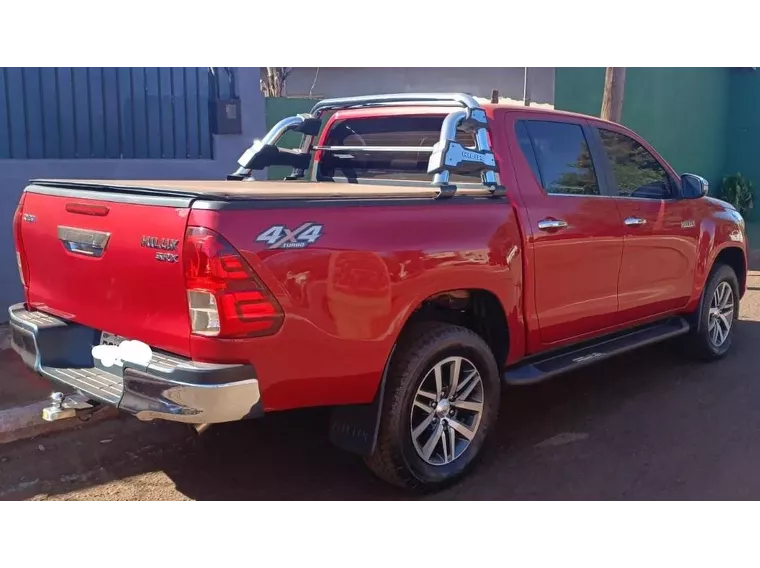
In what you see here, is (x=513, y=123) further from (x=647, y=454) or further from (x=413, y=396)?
(x=647, y=454)

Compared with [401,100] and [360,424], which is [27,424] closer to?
[360,424]

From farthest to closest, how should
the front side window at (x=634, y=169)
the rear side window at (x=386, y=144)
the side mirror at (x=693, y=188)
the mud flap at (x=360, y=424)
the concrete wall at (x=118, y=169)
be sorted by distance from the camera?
the concrete wall at (x=118, y=169) → the side mirror at (x=693, y=188) → the front side window at (x=634, y=169) → the rear side window at (x=386, y=144) → the mud flap at (x=360, y=424)

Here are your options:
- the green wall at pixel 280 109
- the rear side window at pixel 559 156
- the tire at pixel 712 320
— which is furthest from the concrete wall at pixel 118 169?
the tire at pixel 712 320

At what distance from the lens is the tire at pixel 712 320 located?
6.19 meters

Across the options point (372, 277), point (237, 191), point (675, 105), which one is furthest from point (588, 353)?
point (675, 105)

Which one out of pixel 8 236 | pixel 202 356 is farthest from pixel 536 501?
pixel 8 236

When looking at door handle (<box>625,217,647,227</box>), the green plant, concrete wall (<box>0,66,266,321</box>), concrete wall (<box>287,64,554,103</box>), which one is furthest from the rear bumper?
the green plant

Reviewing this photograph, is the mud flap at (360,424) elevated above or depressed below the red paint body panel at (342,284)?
below

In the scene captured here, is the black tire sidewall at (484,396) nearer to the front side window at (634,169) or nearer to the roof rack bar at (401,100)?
the roof rack bar at (401,100)

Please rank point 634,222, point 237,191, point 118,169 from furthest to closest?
point 118,169, point 634,222, point 237,191

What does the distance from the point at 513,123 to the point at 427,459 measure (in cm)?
208

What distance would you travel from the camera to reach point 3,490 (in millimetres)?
4055

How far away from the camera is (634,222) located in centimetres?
526

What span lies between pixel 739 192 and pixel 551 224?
12246 mm
